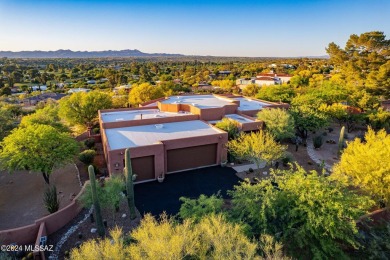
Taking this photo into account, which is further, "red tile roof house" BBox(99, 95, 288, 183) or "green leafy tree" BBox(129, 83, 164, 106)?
"green leafy tree" BBox(129, 83, 164, 106)

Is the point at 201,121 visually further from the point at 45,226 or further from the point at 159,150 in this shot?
the point at 45,226

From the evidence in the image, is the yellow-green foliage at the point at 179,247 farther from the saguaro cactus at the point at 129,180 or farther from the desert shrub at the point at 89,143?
the desert shrub at the point at 89,143

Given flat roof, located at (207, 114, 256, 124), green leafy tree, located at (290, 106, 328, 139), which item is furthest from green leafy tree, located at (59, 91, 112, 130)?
green leafy tree, located at (290, 106, 328, 139)

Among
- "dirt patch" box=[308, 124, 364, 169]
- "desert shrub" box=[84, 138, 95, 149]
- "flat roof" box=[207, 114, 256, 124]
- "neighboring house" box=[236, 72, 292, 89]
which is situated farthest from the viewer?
"neighboring house" box=[236, 72, 292, 89]

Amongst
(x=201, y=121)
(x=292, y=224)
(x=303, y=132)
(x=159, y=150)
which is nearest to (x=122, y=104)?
(x=201, y=121)

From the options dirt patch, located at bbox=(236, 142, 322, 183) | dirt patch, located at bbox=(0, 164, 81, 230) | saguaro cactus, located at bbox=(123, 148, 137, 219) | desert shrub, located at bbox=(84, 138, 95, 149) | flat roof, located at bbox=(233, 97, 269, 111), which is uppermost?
flat roof, located at bbox=(233, 97, 269, 111)

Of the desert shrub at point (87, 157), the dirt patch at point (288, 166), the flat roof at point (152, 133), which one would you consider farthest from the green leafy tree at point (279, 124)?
the desert shrub at point (87, 157)

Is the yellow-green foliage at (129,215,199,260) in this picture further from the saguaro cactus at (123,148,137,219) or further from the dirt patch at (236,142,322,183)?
the dirt patch at (236,142,322,183)

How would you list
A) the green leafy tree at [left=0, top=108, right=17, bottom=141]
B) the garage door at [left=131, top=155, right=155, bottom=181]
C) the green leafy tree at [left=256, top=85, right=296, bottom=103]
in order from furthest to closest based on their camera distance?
the green leafy tree at [left=256, top=85, right=296, bottom=103], the green leafy tree at [left=0, top=108, right=17, bottom=141], the garage door at [left=131, top=155, right=155, bottom=181]

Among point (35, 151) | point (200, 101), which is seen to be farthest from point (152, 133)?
point (200, 101)
